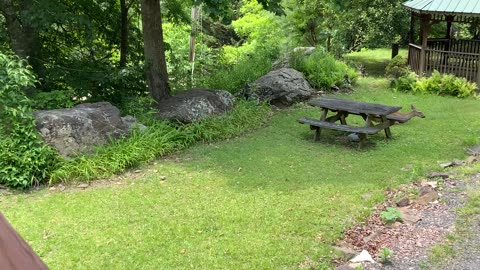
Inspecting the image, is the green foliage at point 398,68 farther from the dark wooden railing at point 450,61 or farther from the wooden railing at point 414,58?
the dark wooden railing at point 450,61

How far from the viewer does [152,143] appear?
887 cm

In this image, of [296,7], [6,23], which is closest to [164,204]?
[6,23]

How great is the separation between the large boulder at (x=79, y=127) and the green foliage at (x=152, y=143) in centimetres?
22

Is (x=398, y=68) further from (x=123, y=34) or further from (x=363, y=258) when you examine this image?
(x=363, y=258)

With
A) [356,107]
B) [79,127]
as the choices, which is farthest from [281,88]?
[79,127]

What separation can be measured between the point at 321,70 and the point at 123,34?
5.92 m

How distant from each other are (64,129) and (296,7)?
14053 mm

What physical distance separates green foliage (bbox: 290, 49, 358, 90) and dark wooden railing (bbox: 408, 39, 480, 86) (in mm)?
2298

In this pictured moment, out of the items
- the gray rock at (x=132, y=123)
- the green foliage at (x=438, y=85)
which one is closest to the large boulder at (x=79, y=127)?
the gray rock at (x=132, y=123)

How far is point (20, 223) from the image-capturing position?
6090 mm

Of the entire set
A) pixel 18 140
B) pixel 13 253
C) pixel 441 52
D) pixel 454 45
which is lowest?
pixel 18 140

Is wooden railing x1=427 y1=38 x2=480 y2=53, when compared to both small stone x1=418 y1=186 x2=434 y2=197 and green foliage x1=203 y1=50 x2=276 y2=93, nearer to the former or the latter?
green foliage x1=203 y1=50 x2=276 y2=93

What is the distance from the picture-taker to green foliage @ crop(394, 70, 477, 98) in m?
14.2

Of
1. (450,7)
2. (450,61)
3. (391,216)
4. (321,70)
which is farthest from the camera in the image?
(450,61)
